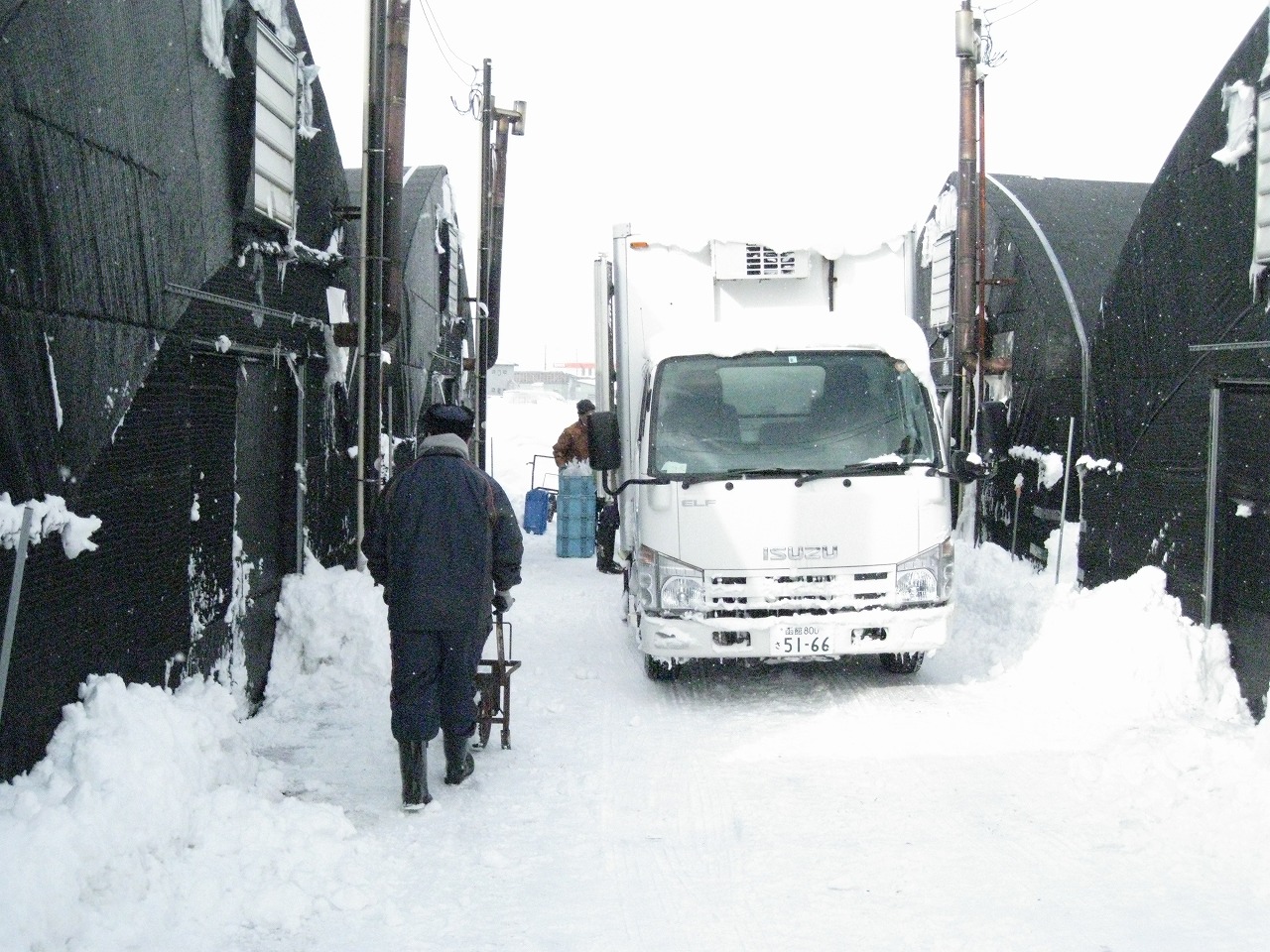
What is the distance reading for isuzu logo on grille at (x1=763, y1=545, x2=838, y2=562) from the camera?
7492 millimetres

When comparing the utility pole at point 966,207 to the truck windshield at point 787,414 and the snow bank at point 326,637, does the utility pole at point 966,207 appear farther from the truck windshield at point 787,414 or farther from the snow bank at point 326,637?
the snow bank at point 326,637

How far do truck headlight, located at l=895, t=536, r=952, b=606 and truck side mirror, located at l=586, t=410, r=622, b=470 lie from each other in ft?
6.88

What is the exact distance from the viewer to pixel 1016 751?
6.54 m

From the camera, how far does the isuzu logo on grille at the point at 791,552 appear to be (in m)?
7.49

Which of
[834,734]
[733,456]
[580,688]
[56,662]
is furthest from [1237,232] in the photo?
[56,662]

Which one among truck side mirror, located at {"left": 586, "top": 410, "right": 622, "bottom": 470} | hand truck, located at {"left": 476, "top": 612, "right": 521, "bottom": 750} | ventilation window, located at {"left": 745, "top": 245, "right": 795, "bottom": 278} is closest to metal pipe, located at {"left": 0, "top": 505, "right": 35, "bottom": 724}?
hand truck, located at {"left": 476, "top": 612, "right": 521, "bottom": 750}

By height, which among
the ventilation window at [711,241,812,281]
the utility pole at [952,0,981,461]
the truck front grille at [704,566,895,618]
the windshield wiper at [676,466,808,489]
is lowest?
the truck front grille at [704,566,895,618]

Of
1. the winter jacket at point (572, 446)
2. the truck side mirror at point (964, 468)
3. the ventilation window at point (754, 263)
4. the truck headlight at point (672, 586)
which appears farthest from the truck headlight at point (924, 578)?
the winter jacket at point (572, 446)

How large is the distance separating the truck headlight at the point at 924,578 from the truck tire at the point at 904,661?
0.75 meters

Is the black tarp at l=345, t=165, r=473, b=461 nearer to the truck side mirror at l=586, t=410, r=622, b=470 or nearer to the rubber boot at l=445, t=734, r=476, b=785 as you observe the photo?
the truck side mirror at l=586, t=410, r=622, b=470

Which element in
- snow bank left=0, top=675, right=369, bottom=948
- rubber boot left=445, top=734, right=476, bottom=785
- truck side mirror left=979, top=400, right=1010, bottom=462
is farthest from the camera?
truck side mirror left=979, top=400, right=1010, bottom=462

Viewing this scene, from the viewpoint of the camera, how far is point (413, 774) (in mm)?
5570

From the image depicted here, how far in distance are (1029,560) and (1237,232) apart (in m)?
6.84

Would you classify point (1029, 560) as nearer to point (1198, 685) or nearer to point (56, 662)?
point (1198, 685)
